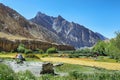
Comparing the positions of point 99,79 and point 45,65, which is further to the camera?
point 45,65

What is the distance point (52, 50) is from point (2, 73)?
129341 mm

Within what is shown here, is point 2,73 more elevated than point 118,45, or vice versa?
point 118,45

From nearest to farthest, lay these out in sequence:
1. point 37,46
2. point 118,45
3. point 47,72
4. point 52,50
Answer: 1. point 47,72
2. point 118,45
3. point 52,50
4. point 37,46

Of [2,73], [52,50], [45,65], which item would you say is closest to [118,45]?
[45,65]

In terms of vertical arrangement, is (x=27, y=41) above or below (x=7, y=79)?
above

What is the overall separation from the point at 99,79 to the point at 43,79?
7694 mm

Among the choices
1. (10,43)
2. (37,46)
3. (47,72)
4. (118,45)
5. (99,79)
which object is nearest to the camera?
(99,79)

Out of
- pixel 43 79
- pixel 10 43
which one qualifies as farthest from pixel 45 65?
pixel 10 43

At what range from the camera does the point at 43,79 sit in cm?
2206

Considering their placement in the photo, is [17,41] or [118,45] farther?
[17,41]

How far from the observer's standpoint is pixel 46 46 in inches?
7589

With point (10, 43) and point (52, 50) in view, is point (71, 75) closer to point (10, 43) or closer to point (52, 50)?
point (52, 50)

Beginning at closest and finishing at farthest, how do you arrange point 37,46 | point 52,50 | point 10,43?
point 52,50, point 10,43, point 37,46

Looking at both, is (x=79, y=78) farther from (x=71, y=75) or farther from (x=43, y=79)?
(x=43, y=79)
